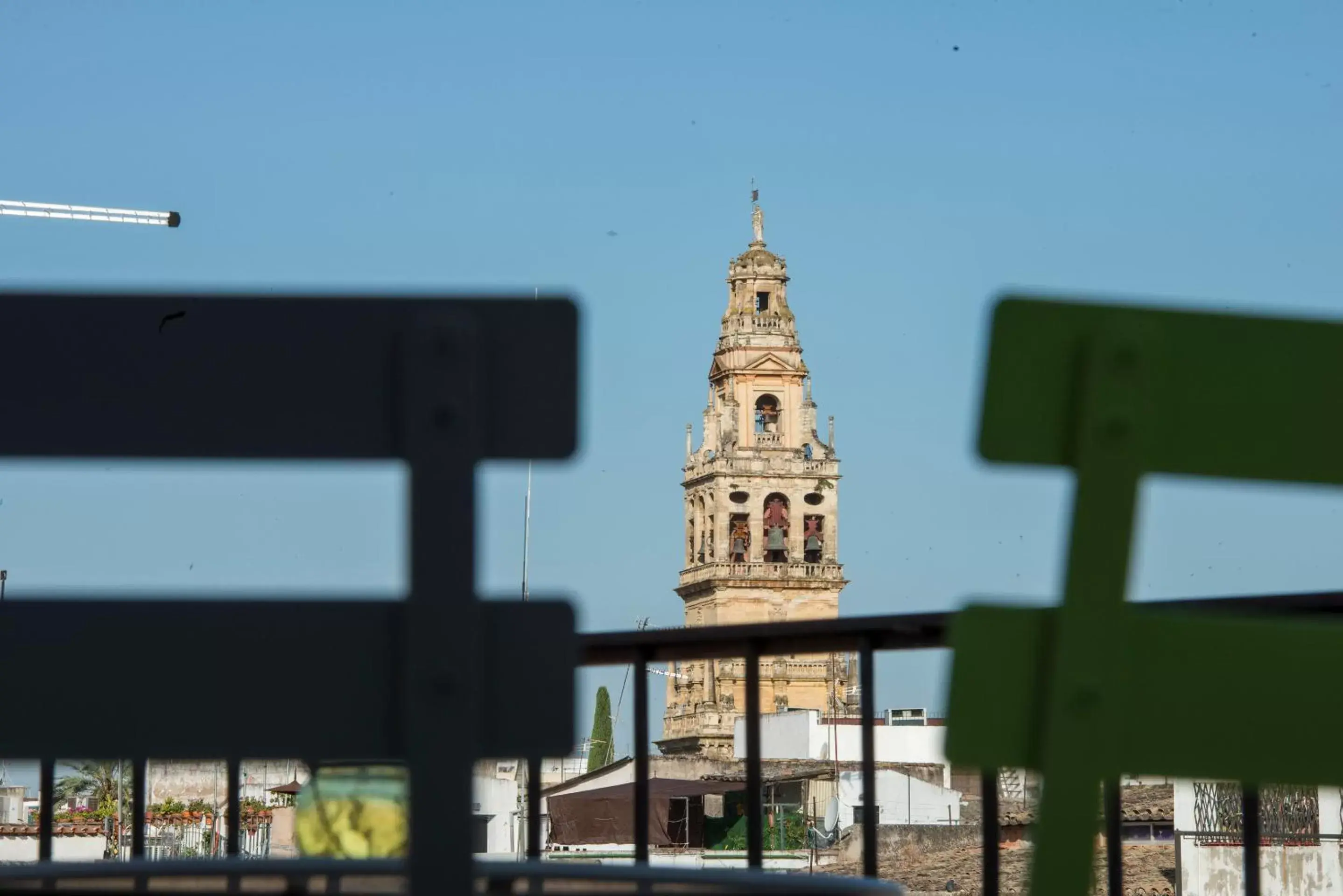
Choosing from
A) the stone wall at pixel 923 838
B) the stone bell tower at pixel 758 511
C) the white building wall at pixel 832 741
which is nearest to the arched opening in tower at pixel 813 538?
the stone bell tower at pixel 758 511

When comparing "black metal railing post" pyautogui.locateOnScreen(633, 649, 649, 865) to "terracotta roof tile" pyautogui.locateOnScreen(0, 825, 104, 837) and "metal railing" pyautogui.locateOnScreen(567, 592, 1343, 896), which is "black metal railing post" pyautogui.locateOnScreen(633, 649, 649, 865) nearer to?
"metal railing" pyautogui.locateOnScreen(567, 592, 1343, 896)

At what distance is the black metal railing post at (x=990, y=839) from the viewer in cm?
311

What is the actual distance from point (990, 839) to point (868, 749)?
255 mm

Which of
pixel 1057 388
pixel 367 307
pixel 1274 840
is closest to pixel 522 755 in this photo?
pixel 367 307

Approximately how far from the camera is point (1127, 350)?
1482 millimetres

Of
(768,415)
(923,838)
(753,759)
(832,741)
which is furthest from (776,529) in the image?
(753,759)

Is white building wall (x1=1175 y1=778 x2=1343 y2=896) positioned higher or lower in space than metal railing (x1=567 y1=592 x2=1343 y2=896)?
lower

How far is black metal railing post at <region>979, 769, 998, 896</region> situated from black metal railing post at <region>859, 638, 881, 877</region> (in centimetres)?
17

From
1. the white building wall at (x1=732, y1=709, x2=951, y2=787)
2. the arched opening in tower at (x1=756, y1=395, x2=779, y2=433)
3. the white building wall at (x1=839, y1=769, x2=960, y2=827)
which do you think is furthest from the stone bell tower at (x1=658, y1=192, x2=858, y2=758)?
the white building wall at (x1=839, y1=769, x2=960, y2=827)

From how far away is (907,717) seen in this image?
70.1 meters

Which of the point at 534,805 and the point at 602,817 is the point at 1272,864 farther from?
the point at 534,805

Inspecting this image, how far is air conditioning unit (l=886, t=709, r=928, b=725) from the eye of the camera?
209 feet

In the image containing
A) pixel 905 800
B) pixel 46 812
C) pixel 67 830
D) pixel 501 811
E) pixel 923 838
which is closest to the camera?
pixel 46 812

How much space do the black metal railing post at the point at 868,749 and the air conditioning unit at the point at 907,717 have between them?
58433 mm
